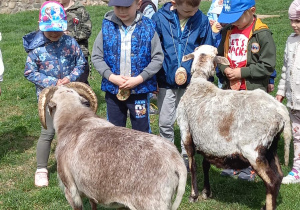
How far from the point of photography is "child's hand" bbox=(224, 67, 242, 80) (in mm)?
5398

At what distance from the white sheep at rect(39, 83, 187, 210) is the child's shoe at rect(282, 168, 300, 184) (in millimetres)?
2304

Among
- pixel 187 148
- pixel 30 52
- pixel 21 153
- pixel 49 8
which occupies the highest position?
pixel 49 8

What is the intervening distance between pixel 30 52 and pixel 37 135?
87.3 inches

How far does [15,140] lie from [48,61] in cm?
221

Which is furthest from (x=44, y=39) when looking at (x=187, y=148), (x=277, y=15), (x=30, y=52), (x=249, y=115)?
(x=277, y=15)

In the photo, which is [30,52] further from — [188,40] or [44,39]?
[188,40]

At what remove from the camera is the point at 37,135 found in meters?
7.57

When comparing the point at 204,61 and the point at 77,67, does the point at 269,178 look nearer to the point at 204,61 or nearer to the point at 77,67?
the point at 204,61

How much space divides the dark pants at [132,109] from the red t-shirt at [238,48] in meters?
1.16

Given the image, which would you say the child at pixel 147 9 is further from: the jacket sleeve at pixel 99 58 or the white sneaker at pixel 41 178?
the white sneaker at pixel 41 178

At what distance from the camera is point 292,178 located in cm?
572

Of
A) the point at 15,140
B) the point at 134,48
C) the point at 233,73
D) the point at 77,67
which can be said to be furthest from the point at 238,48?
the point at 15,140

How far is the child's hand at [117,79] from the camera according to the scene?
17.3 feet

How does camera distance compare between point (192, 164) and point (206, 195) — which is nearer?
point (192, 164)
